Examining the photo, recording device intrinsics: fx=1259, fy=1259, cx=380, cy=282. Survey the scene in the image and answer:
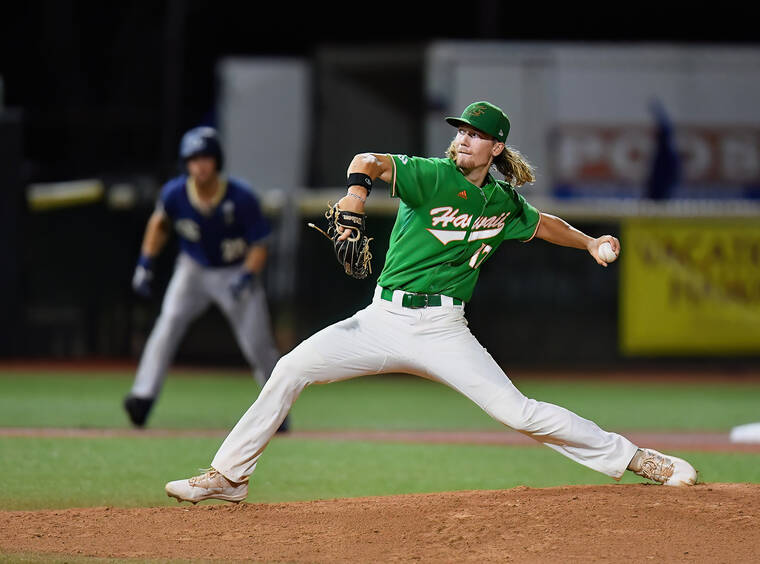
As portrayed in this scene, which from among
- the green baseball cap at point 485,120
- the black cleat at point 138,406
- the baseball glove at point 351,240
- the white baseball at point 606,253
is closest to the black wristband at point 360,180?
the baseball glove at point 351,240

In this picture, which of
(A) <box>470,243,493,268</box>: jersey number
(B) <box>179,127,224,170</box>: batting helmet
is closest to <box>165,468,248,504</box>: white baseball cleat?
(A) <box>470,243,493,268</box>: jersey number

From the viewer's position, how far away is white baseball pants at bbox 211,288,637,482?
18.8 ft

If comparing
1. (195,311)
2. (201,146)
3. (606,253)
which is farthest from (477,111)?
(195,311)

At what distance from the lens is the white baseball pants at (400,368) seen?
5738 mm

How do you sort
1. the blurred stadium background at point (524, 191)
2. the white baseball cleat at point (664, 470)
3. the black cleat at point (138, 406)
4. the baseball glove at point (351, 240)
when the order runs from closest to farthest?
the baseball glove at point (351, 240), the white baseball cleat at point (664, 470), the black cleat at point (138, 406), the blurred stadium background at point (524, 191)

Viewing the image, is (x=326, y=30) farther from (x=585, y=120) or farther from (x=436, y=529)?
(x=436, y=529)

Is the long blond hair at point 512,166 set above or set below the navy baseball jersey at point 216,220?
above

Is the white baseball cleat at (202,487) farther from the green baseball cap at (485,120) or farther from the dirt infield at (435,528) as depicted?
the green baseball cap at (485,120)

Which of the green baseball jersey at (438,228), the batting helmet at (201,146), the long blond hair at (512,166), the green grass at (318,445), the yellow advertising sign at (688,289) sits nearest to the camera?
the green baseball jersey at (438,228)

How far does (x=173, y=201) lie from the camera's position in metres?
9.31

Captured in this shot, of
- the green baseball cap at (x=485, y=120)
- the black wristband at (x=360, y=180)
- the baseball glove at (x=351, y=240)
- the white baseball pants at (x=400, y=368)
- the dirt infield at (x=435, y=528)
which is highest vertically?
the green baseball cap at (x=485, y=120)

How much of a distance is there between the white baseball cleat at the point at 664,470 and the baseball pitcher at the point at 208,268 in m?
3.96

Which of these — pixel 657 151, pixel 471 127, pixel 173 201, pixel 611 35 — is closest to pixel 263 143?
pixel 657 151

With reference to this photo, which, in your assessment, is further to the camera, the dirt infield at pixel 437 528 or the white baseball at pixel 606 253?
the white baseball at pixel 606 253
